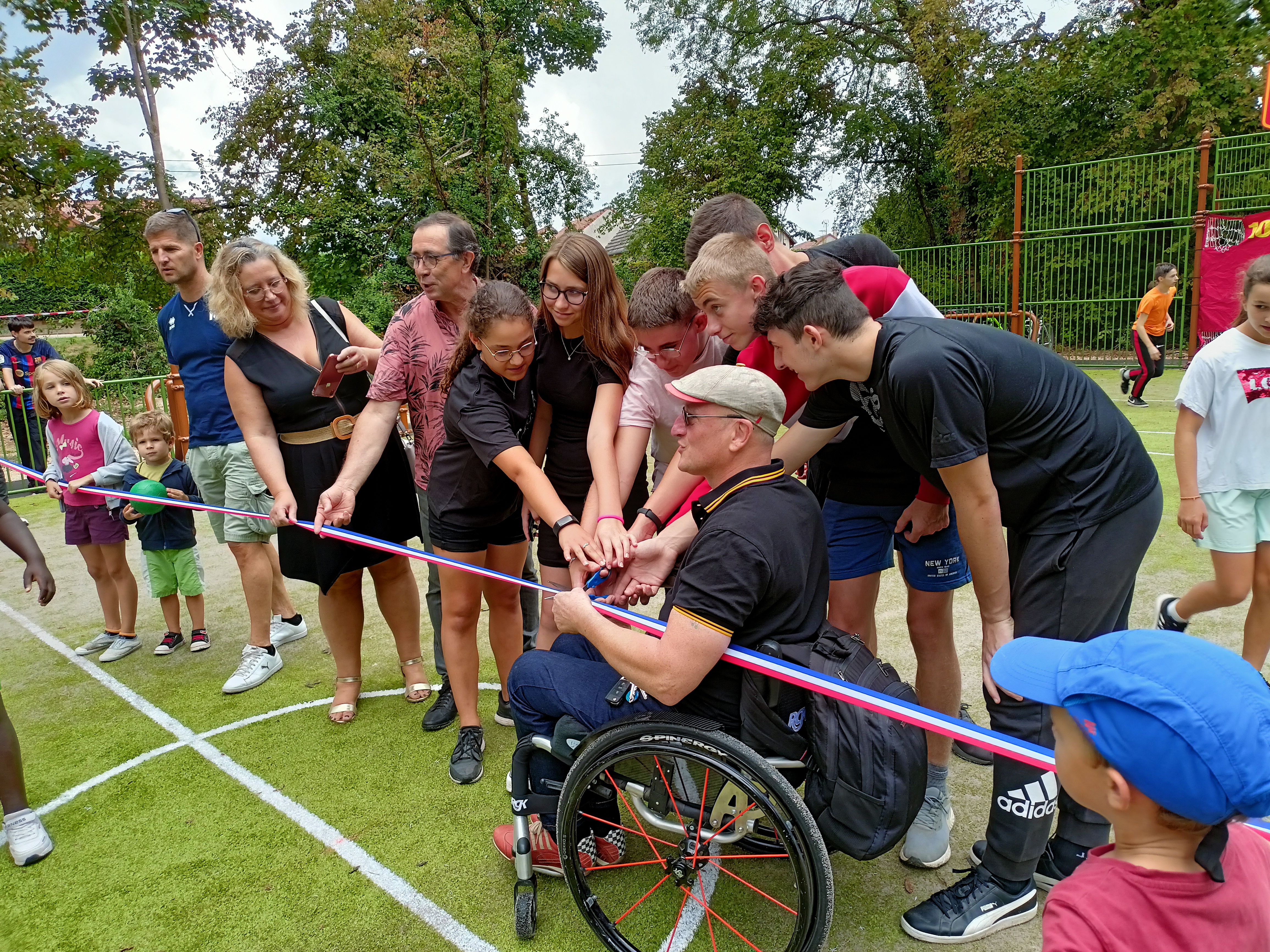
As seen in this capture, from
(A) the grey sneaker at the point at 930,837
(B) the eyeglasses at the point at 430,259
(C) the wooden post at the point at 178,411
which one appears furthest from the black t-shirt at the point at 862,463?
(C) the wooden post at the point at 178,411

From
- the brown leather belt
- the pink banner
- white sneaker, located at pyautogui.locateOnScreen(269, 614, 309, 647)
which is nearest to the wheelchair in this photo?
the brown leather belt

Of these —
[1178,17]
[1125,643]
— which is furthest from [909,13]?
[1125,643]

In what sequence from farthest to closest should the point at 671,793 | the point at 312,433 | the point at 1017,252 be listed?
1. the point at 1017,252
2. the point at 312,433
3. the point at 671,793

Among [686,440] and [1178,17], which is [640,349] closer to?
[686,440]

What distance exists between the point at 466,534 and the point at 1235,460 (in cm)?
296

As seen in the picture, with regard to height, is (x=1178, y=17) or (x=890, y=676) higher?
(x=1178, y=17)

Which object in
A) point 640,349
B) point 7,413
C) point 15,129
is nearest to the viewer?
point 640,349

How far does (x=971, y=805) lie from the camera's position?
2.83 metres

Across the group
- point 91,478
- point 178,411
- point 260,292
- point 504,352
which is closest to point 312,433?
point 260,292

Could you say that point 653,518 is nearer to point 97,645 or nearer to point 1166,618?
point 1166,618

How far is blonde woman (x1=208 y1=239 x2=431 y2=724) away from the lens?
11.1 ft

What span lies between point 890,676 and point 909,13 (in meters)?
23.7

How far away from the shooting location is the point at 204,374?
4.23m

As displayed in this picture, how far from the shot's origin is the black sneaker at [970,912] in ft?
7.20
